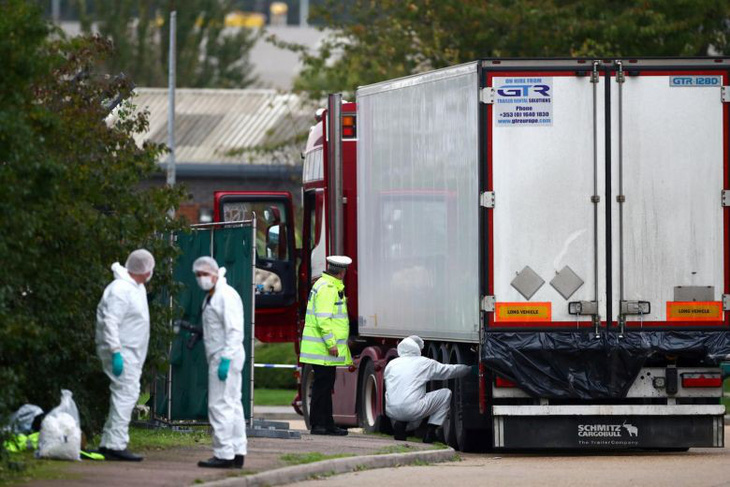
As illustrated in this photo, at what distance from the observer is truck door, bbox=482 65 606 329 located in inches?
634

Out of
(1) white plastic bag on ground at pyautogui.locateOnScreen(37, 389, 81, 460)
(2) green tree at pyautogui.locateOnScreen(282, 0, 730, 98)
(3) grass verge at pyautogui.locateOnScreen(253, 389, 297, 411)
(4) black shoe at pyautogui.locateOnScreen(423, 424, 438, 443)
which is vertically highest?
(2) green tree at pyautogui.locateOnScreen(282, 0, 730, 98)

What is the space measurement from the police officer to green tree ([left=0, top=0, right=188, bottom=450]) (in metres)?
1.96

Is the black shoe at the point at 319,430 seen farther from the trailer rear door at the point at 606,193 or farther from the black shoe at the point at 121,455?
the black shoe at the point at 121,455

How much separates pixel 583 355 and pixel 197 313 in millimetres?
3649

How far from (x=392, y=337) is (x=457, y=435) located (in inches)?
67.8

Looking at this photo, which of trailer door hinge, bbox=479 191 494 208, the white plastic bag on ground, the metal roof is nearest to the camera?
the white plastic bag on ground

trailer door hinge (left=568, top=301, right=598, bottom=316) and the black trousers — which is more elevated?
trailer door hinge (left=568, top=301, right=598, bottom=316)

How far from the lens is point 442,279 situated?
1700 centimetres

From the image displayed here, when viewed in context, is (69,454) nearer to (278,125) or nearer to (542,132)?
(542,132)

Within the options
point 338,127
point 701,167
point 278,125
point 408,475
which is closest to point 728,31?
point 338,127

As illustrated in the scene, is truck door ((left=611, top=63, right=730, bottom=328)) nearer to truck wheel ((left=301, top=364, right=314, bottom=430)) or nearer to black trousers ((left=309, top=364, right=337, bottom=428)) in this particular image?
black trousers ((left=309, top=364, right=337, bottom=428))

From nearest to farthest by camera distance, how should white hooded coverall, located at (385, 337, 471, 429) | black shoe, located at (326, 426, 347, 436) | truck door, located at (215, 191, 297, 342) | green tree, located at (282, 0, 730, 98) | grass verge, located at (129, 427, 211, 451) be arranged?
grass verge, located at (129, 427, 211, 451) → white hooded coverall, located at (385, 337, 471, 429) → black shoe, located at (326, 426, 347, 436) → truck door, located at (215, 191, 297, 342) → green tree, located at (282, 0, 730, 98)

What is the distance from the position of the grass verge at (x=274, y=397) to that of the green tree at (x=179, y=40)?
115 ft

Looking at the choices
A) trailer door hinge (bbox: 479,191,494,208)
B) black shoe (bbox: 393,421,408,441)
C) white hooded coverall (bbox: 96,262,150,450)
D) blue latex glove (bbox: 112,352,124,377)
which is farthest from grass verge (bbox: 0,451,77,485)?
black shoe (bbox: 393,421,408,441)
